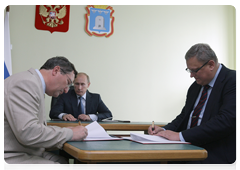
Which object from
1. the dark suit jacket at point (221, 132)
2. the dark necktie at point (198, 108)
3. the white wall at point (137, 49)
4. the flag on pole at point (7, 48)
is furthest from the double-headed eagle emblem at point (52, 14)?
the dark suit jacket at point (221, 132)

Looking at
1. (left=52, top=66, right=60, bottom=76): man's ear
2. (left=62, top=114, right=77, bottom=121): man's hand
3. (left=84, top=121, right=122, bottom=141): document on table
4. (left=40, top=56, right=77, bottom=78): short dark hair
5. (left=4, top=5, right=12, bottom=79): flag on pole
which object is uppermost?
(left=4, top=5, right=12, bottom=79): flag on pole

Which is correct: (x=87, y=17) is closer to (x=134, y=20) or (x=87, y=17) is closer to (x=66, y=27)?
(x=66, y=27)

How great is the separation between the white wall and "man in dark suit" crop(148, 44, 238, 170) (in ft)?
9.91

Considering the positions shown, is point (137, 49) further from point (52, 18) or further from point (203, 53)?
point (203, 53)

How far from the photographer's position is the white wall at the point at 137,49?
484 cm

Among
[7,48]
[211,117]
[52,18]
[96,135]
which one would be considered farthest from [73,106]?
[211,117]

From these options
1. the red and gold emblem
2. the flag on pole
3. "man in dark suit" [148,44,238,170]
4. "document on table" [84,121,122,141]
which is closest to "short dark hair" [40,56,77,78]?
"document on table" [84,121,122,141]

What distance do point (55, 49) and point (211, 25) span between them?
11.9ft

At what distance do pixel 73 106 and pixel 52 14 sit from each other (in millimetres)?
2255

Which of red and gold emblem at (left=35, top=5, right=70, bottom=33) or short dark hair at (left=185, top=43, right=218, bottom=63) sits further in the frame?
red and gold emblem at (left=35, top=5, right=70, bottom=33)

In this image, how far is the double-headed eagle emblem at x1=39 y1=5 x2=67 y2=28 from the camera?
4.91 metres

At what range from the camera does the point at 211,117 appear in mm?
1922

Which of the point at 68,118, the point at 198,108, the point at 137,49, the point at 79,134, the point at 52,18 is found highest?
the point at 52,18

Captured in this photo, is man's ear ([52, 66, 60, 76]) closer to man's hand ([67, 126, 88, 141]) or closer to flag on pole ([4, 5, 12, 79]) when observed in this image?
man's hand ([67, 126, 88, 141])
